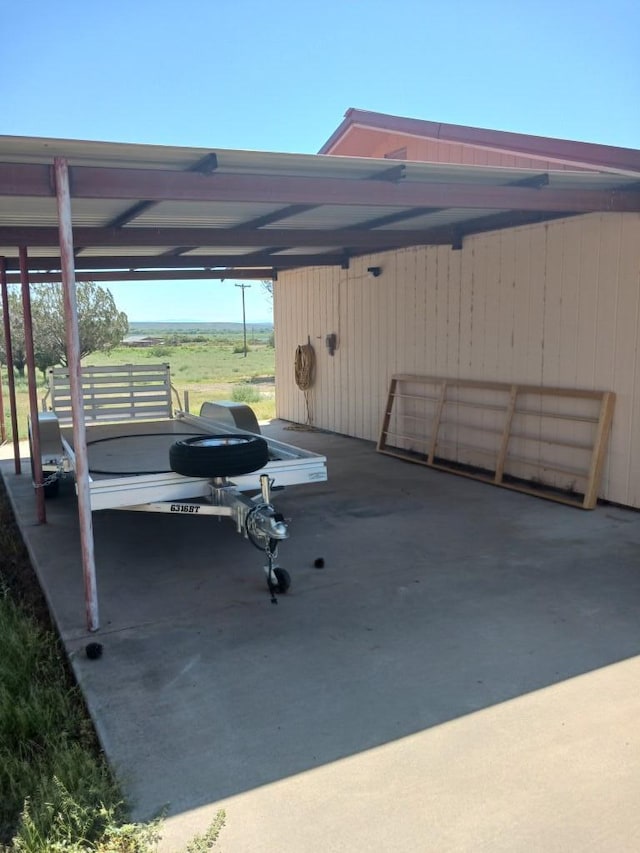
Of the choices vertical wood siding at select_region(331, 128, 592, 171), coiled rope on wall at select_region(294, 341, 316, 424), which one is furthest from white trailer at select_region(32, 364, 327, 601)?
coiled rope on wall at select_region(294, 341, 316, 424)

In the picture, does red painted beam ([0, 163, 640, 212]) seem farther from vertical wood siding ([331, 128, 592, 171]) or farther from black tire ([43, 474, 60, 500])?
black tire ([43, 474, 60, 500])

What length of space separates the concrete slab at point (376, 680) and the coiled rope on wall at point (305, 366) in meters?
5.98

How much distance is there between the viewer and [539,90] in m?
17.4

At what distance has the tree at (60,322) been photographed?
72.7 feet

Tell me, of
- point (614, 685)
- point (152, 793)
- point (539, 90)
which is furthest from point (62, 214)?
point (539, 90)

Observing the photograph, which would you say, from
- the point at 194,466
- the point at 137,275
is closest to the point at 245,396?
the point at 137,275

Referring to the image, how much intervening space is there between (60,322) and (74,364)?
65.4 feet

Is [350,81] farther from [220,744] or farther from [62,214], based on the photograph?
[220,744]

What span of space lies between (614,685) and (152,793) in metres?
2.00

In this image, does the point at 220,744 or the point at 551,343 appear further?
the point at 551,343

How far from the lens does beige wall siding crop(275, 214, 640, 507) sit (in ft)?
19.6

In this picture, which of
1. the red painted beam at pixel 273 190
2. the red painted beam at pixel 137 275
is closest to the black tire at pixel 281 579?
the red painted beam at pixel 273 190

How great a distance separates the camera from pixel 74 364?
3.65 meters

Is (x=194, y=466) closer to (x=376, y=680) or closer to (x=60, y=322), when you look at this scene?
(x=376, y=680)
